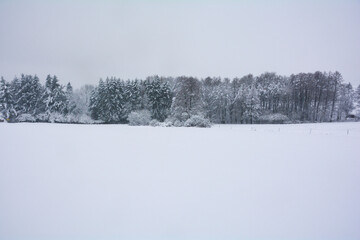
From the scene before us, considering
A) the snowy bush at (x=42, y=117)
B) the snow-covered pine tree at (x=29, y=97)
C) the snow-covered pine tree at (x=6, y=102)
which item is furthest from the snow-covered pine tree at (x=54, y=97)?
the snow-covered pine tree at (x=6, y=102)

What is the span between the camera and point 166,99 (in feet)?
123

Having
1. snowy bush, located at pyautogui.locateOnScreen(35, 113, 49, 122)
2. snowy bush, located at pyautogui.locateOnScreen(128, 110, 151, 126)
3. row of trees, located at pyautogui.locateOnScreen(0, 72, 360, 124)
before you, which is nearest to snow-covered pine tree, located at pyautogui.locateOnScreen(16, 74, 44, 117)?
row of trees, located at pyautogui.locateOnScreen(0, 72, 360, 124)

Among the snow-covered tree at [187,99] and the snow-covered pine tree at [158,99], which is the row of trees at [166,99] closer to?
the snow-covered pine tree at [158,99]

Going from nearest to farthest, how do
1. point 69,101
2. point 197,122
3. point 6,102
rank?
point 197,122 → point 6,102 → point 69,101

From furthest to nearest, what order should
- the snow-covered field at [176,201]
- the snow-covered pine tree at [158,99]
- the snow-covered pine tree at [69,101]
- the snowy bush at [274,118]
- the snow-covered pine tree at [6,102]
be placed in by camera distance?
the snow-covered pine tree at [69,101], the snow-covered pine tree at [158,99], the snowy bush at [274,118], the snow-covered pine tree at [6,102], the snow-covered field at [176,201]

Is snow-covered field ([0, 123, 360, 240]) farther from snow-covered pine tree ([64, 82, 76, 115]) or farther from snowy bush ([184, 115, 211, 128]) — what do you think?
snow-covered pine tree ([64, 82, 76, 115])

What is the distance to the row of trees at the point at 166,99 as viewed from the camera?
1443 inches

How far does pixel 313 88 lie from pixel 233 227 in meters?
49.0

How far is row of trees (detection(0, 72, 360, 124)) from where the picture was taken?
36.7 m

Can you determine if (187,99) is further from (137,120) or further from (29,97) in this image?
(29,97)

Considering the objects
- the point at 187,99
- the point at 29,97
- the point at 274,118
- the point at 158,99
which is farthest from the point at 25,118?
the point at 274,118

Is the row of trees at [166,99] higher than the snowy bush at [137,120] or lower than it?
higher

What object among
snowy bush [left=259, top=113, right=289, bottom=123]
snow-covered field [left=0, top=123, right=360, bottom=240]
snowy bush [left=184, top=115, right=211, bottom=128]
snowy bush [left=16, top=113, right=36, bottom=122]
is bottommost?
snowy bush [left=16, top=113, right=36, bottom=122]

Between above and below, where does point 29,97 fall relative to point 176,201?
above
